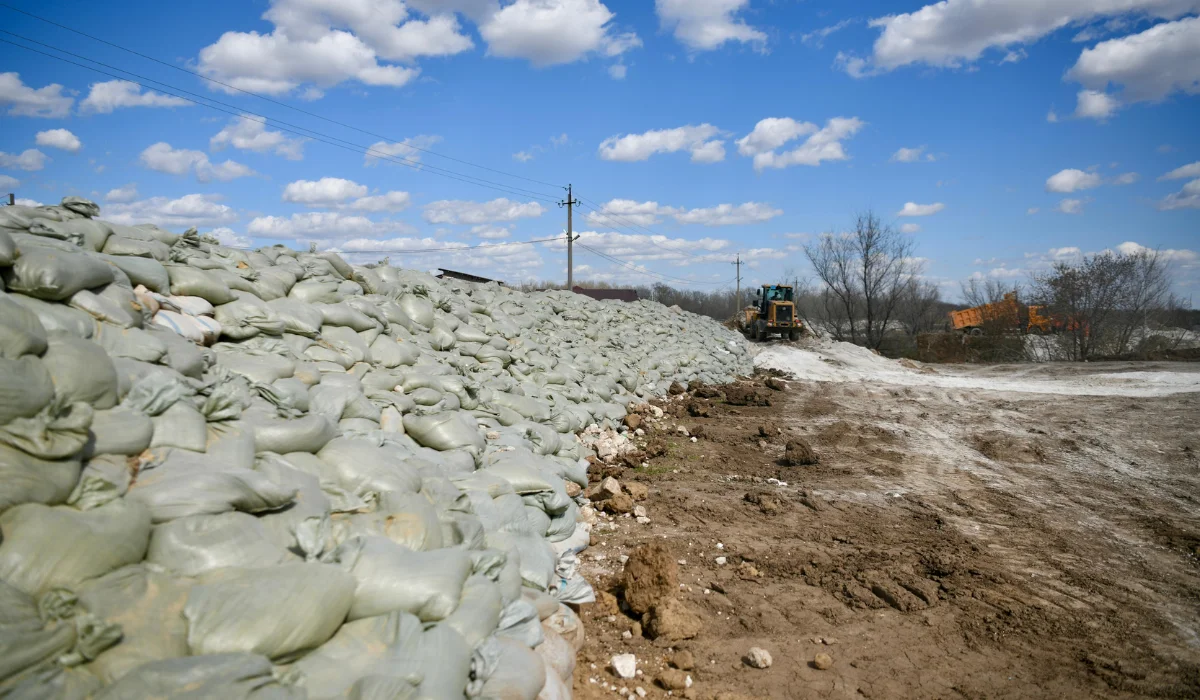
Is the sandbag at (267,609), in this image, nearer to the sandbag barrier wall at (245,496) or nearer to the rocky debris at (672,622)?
the sandbag barrier wall at (245,496)

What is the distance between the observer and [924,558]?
445 centimetres

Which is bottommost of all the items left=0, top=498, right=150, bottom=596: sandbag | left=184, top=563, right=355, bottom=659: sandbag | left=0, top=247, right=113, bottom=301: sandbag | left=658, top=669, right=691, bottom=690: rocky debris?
left=658, top=669, right=691, bottom=690: rocky debris

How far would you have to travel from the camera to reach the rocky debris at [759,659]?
10.5ft

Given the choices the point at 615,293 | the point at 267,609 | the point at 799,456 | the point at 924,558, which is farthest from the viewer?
the point at 615,293

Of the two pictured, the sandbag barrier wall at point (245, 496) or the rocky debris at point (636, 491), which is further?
the rocky debris at point (636, 491)

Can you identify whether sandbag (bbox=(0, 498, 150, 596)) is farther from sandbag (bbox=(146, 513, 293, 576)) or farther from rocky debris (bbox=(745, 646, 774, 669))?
rocky debris (bbox=(745, 646, 774, 669))

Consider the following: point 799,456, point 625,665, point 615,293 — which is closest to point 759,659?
point 625,665

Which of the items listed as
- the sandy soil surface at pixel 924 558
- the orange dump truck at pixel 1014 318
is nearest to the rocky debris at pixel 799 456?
the sandy soil surface at pixel 924 558

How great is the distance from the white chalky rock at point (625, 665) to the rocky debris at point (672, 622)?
0.27m

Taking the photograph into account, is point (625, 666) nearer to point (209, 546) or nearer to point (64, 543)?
point (209, 546)

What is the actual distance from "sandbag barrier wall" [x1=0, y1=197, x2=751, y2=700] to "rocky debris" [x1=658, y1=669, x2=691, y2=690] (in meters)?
0.48

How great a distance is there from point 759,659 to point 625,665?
2.13 feet

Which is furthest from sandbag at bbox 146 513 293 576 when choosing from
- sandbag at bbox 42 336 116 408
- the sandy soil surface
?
the sandy soil surface

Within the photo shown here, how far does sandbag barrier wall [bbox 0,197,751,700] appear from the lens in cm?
181
